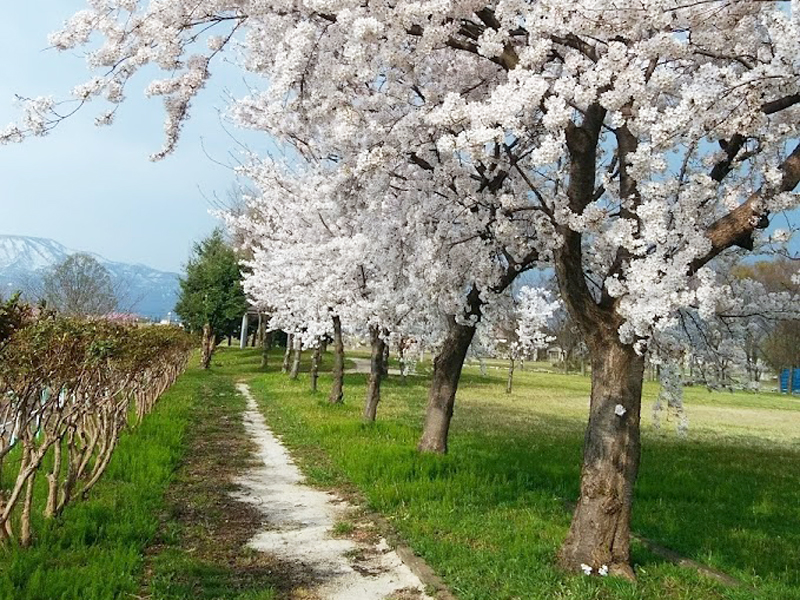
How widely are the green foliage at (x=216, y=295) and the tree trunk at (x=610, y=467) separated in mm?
33554

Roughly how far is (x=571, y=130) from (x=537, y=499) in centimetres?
435

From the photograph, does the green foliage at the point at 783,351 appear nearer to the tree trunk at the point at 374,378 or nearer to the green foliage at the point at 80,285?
the green foliage at the point at 80,285

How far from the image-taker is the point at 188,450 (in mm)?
11195

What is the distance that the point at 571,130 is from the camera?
602 centimetres

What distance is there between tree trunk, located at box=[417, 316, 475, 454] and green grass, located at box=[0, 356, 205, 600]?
3.76 metres

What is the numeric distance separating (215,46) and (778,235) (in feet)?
18.0

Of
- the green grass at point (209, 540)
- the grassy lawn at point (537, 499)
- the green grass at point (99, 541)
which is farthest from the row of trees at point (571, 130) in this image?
the green grass at point (99, 541)

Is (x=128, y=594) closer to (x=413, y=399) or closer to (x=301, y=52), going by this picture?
(x=301, y=52)

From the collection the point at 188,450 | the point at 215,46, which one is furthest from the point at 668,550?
the point at 188,450

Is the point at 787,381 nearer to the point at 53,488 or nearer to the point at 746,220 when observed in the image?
the point at 746,220

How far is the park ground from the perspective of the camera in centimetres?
516

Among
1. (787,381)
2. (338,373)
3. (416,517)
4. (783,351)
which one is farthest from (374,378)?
(787,381)

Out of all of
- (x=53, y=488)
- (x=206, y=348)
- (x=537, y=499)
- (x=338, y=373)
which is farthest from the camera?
(x=206, y=348)

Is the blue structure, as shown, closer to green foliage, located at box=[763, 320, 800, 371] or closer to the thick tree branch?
green foliage, located at box=[763, 320, 800, 371]
